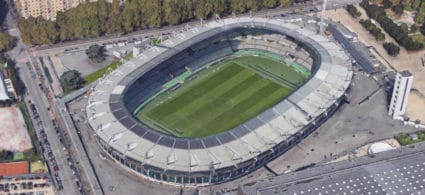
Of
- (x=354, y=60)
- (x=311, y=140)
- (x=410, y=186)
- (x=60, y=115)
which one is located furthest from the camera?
(x=354, y=60)

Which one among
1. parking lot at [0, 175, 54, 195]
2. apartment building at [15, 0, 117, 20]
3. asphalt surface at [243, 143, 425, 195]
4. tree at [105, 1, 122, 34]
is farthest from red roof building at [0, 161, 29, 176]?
apartment building at [15, 0, 117, 20]

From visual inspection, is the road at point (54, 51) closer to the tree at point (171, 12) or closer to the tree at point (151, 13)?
the tree at point (171, 12)

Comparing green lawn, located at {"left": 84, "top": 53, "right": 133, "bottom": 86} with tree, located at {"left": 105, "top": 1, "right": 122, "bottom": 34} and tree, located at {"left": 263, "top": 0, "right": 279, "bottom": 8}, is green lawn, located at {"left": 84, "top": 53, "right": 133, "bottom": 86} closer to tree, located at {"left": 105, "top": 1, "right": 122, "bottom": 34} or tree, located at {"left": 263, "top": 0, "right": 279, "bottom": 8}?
tree, located at {"left": 105, "top": 1, "right": 122, "bottom": 34}

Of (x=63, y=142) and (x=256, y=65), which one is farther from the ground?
(x=256, y=65)

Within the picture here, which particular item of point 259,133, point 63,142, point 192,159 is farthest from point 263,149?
point 63,142

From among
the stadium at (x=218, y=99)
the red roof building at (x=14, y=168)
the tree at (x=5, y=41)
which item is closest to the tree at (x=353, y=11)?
the stadium at (x=218, y=99)

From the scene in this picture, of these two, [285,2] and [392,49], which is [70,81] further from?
[392,49]

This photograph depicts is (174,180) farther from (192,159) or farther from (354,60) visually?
(354,60)
